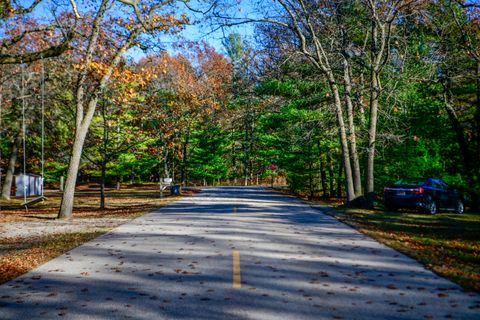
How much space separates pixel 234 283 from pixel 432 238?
7485 mm

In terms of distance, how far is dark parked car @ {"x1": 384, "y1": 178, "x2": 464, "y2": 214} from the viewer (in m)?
19.6

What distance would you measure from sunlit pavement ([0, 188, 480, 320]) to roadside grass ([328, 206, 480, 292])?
0.43 meters

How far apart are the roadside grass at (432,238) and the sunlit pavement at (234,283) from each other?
434 mm

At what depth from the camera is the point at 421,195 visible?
19562mm

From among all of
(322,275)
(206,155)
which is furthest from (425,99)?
(206,155)

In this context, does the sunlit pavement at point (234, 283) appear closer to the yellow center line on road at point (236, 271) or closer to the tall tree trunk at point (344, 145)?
the yellow center line on road at point (236, 271)

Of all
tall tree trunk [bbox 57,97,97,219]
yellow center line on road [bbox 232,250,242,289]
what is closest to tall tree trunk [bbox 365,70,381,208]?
tall tree trunk [bbox 57,97,97,219]

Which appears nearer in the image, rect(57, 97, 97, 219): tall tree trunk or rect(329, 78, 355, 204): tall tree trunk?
rect(57, 97, 97, 219): tall tree trunk

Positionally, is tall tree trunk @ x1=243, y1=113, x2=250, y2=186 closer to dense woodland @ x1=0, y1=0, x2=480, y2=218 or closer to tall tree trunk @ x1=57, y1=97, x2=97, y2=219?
dense woodland @ x1=0, y1=0, x2=480, y2=218

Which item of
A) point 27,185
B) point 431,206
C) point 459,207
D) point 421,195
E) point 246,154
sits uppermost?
point 246,154

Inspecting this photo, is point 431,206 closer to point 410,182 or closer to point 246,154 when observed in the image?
point 410,182

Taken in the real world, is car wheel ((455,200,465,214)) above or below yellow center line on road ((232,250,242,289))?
above

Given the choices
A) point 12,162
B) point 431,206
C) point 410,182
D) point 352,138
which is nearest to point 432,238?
point 431,206

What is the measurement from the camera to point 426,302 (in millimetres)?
5992
